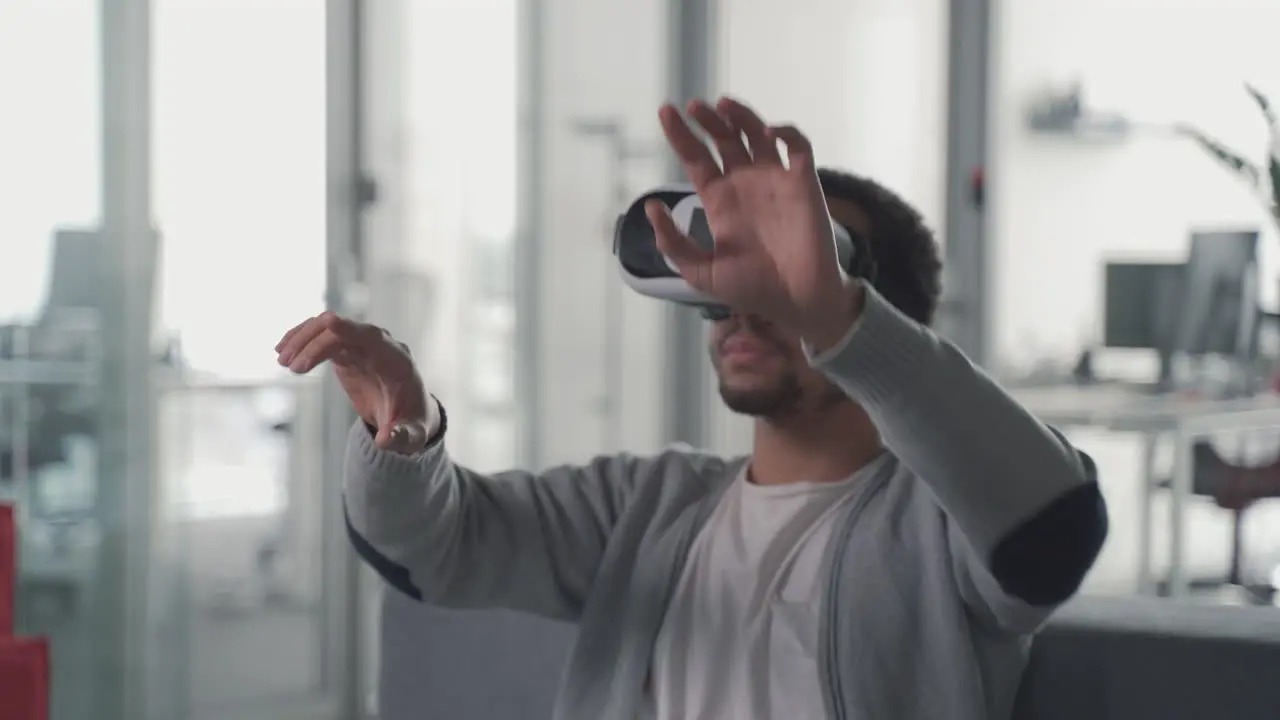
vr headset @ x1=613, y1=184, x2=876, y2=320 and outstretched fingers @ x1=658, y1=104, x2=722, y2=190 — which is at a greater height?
outstretched fingers @ x1=658, y1=104, x2=722, y2=190

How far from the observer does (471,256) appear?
138 inches

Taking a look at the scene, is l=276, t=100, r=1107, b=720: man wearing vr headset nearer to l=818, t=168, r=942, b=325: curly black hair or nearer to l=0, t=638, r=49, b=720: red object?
l=818, t=168, r=942, b=325: curly black hair

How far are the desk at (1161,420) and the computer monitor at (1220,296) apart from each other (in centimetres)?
16

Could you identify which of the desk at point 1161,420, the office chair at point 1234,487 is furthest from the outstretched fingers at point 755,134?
the office chair at point 1234,487

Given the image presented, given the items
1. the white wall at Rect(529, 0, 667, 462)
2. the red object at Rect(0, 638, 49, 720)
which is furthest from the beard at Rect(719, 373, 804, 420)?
the white wall at Rect(529, 0, 667, 462)

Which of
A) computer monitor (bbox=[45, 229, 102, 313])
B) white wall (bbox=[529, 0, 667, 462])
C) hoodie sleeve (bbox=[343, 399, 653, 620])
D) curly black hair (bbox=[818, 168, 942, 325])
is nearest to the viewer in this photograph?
hoodie sleeve (bbox=[343, 399, 653, 620])

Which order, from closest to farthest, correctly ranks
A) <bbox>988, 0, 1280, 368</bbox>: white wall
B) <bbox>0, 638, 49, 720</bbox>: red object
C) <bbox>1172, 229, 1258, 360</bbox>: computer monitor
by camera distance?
<bbox>0, 638, 49, 720</bbox>: red object → <bbox>1172, 229, 1258, 360</bbox>: computer monitor → <bbox>988, 0, 1280, 368</bbox>: white wall

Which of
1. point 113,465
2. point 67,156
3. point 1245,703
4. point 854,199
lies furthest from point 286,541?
point 1245,703

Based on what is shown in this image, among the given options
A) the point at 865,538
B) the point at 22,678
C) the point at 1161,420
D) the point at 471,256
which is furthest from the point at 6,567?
the point at 1161,420

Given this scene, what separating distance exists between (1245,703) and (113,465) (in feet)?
6.63

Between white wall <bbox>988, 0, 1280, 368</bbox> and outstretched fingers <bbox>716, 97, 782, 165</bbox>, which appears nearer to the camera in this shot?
outstretched fingers <bbox>716, 97, 782, 165</bbox>

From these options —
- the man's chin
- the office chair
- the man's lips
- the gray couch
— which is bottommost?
the office chair

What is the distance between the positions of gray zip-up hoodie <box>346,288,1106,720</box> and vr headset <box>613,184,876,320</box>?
0.21 meters

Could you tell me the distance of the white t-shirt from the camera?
128cm
